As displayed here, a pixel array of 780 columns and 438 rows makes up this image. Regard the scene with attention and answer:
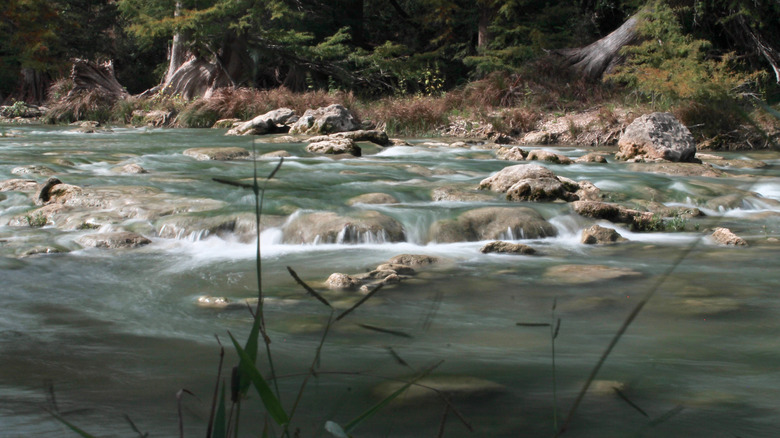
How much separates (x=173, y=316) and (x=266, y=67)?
842 inches

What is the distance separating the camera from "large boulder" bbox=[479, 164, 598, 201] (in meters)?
7.96


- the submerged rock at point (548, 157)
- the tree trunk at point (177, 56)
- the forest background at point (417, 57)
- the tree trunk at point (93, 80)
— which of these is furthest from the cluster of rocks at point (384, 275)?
the tree trunk at point (93, 80)

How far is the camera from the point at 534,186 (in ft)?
26.2

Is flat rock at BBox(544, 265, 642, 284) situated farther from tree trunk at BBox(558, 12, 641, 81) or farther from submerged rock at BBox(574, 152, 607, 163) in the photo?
tree trunk at BBox(558, 12, 641, 81)

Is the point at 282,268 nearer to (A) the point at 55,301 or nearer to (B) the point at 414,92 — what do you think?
(A) the point at 55,301

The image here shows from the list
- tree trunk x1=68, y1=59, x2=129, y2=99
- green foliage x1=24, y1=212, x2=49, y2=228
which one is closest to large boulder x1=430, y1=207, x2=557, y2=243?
green foliage x1=24, y1=212, x2=49, y2=228

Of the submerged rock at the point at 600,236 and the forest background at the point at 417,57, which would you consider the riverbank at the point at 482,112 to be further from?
the submerged rock at the point at 600,236

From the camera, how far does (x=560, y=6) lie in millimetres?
21578

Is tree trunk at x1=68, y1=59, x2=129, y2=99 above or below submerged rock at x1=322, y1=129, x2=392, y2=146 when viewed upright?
above

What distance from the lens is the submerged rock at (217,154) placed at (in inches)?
461

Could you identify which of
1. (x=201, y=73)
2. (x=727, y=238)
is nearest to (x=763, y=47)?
(x=727, y=238)

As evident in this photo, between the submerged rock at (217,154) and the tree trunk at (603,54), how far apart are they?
37.2ft

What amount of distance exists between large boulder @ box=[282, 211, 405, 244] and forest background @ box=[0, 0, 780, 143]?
962cm

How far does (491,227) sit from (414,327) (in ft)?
Result: 9.95
